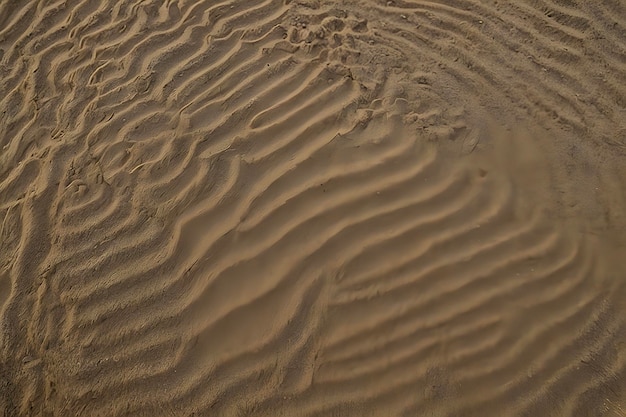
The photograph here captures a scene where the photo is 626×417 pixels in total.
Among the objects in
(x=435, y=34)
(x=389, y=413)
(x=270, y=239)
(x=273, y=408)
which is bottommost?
(x=389, y=413)

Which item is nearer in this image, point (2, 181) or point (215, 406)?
point (215, 406)

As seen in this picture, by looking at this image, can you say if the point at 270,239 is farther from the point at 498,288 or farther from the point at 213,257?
the point at 498,288

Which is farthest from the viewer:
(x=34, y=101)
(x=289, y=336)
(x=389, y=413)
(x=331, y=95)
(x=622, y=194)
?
(x=34, y=101)

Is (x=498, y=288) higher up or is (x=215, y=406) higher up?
(x=498, y=288)

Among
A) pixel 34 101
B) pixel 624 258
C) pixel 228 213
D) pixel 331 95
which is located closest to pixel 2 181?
pixel 34 101

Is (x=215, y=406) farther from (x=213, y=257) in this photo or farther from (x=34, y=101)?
(x=34, y=101)

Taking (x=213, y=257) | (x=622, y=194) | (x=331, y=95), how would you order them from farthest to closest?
(x=331, y=95) → (x=622, y=194) → (x=213, y=257)
